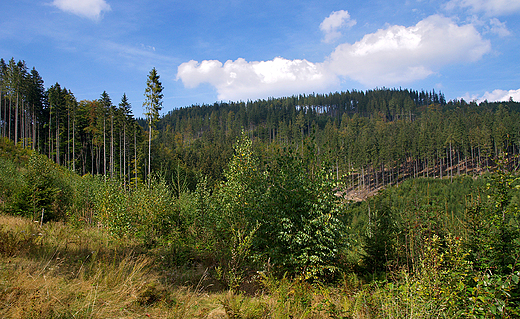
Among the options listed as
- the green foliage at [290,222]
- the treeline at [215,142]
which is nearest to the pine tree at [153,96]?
the treeline at [215,142]

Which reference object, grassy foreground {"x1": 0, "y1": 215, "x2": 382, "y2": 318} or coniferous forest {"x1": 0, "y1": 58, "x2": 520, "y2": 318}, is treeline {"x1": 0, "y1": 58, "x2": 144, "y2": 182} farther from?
grassy foreground {"x1": 0, "y1": 215, "x2": 382, "y2": 318}

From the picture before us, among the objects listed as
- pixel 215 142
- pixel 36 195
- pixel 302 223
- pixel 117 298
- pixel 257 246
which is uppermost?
pixel 215 142

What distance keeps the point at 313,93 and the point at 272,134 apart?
8973cm

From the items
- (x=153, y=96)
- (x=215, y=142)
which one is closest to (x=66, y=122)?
(x=153, y=96)

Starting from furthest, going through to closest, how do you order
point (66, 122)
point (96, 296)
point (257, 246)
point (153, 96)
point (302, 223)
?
point (66, 122) → point (153, 96) → point (257, 246) → point (302, 223) → point (96, 296)

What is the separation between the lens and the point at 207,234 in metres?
8.57

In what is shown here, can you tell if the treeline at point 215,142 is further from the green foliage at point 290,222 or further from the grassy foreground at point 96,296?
the grassy foreground at point 96,296

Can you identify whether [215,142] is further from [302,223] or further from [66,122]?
[302,223]

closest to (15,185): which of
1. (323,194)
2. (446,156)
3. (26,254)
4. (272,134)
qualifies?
(26,254)

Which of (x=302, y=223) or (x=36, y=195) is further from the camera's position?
(x=36, y=195)

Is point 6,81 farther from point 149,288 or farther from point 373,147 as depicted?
point 373,147

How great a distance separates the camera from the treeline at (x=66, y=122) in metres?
43.6

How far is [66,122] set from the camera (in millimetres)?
47188

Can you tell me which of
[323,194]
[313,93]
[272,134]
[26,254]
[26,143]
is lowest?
[26,254]
